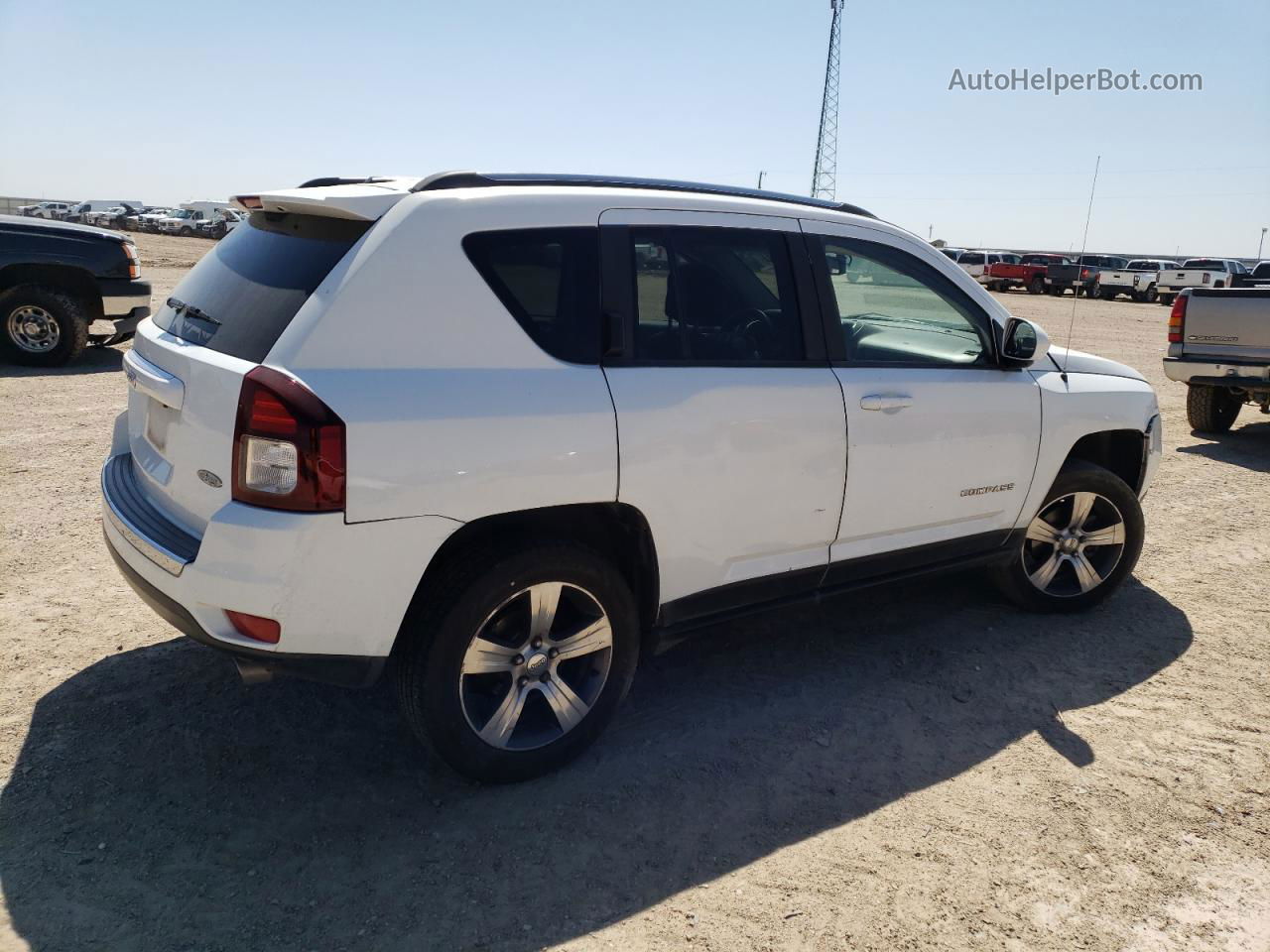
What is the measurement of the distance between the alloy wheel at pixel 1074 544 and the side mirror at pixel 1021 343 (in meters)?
0.83

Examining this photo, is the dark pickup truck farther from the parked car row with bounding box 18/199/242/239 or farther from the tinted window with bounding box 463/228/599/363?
the parked car row with bounding box 18/199/242/239

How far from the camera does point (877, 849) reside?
9.95 feet

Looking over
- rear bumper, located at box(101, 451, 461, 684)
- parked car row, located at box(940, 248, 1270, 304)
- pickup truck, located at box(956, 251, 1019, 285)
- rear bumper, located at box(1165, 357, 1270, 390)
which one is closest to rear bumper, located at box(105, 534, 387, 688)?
rear bumper, located at box(101, 451, 461, 684)

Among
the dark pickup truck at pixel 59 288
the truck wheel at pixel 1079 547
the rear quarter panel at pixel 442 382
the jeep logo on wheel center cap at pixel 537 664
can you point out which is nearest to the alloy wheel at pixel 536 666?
the jeep logo on wheel center cap at pixel 537 664

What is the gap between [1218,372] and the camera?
29.8 ft

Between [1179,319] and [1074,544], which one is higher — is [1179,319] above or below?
above

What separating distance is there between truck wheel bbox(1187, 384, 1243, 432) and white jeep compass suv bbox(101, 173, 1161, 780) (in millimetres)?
6804

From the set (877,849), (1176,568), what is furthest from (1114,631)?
(877,849)

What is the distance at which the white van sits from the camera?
58625mm

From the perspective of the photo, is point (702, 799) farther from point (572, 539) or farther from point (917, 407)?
point (917, 407)

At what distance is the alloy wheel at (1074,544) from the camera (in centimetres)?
472

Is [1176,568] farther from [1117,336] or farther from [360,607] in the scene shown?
[1117,336]

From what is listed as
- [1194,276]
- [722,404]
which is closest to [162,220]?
[1194,276]

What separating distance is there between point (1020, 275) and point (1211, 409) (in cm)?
3391
